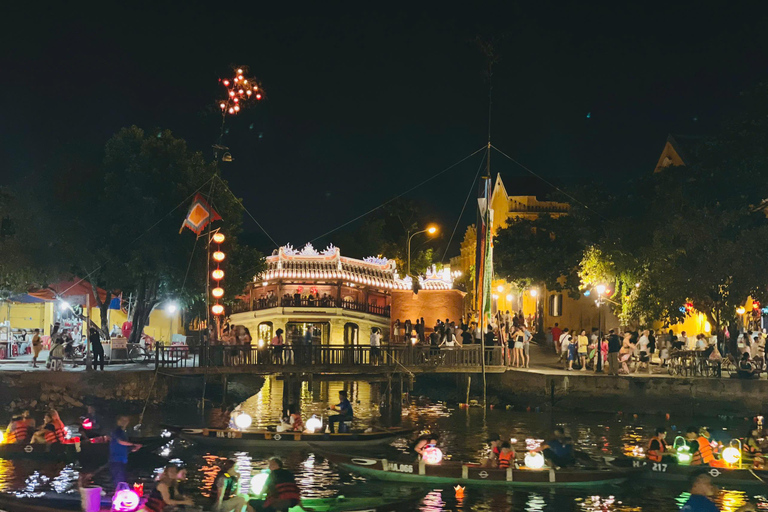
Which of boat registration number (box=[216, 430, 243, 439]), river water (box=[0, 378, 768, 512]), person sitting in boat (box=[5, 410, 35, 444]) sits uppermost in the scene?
person sitting in boat (box=[5, 410, 35, 444])

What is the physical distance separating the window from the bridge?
3141 centimetres

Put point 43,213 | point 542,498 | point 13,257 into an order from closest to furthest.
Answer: point 542,498 < point 13,257 < point 43,213

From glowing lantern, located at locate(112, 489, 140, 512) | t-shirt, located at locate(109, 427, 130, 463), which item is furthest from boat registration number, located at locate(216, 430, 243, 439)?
glowing lantern, located at locate(112, 489, 140, 512)

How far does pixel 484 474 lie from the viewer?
2361cm

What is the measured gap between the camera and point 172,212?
153 feet

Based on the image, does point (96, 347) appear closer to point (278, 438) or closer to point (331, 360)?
point (331, 360)

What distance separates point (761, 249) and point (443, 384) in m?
20.7

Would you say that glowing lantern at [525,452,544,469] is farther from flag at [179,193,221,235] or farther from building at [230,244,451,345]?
building at [230,244,451,345]

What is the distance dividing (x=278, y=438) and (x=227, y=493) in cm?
964

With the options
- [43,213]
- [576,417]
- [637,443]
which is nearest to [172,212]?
[43,213]

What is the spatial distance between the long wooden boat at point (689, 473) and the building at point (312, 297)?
3299 centimetres

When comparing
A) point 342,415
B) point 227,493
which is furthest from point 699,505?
point 342,415

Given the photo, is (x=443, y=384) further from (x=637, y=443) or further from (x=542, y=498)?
(x=542, y=498)

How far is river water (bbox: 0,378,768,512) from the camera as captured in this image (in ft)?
75.5
